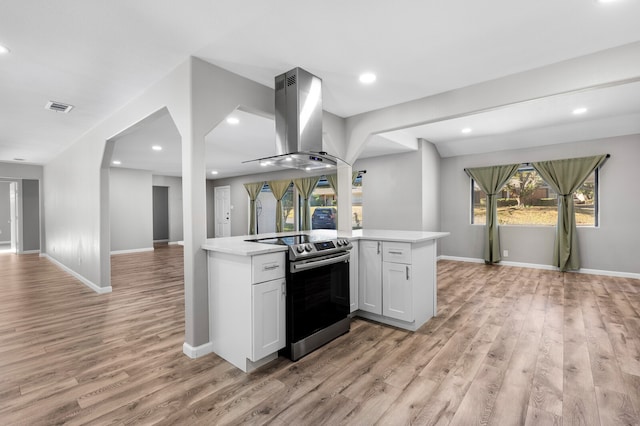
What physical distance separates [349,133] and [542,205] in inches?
174

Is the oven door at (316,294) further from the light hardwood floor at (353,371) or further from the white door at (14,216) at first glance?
the white door at (14,216)

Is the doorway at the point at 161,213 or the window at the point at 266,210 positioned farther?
the doorway at the point at 161,213

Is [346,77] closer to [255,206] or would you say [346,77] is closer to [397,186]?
[397,186]

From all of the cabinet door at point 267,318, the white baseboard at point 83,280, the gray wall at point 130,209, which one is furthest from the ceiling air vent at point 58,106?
the gray wall at point 130,209

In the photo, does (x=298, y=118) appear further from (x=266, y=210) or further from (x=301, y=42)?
(x=266, y=210)

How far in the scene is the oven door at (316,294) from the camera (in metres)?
2.38

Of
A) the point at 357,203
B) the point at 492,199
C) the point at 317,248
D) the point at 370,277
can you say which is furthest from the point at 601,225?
the point at 317,248

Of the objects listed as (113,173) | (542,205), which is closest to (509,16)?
(542,205)

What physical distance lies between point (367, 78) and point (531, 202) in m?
4.97

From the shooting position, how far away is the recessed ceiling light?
284cm

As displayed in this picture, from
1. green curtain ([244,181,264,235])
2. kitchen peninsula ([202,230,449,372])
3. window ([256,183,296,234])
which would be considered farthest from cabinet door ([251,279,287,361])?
green curtain ([244,181,264,235])

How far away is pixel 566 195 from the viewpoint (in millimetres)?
5414

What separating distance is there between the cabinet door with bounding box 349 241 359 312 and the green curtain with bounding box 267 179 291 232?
5.67 metres

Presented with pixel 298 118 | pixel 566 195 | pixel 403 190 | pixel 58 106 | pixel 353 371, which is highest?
pixel 58 106
